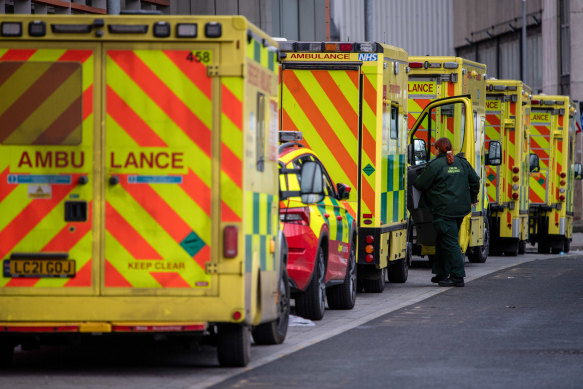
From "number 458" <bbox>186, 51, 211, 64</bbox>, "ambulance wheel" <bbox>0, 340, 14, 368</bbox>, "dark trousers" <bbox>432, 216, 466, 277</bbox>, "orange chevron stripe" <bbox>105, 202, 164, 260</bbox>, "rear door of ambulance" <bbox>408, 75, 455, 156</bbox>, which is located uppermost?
"rear door of ambulance" <bbox>408, 75, 455, 156</bbox>

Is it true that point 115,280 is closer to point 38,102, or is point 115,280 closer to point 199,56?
point 38,102

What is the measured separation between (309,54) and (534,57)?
152 feet

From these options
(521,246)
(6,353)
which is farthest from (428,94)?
(6,353)

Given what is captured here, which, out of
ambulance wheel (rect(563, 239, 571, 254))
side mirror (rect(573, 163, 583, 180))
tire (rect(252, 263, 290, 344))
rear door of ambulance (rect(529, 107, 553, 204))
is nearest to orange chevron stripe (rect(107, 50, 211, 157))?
tire (rect(252, 263, 290, 344))

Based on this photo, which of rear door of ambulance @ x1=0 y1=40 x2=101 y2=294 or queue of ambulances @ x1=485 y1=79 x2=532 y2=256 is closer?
rear door of ambulance @ x1=0 y1=40 x2=101 y2=294

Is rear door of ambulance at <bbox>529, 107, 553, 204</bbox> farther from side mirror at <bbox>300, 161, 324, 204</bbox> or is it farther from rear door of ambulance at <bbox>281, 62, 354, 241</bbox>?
→ side mirror at <bbox>300, 161, 324, 204</bbox>

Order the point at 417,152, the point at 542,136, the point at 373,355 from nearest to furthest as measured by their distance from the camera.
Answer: the point at 373,355, the point at 417,152, the point at 542,136

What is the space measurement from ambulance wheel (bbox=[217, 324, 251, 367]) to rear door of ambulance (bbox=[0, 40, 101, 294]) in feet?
3.39

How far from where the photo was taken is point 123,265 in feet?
34.6

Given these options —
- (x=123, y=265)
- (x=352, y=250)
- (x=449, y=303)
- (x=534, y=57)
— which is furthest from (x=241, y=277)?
(x=534, y=57)

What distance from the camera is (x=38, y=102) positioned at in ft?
35.0

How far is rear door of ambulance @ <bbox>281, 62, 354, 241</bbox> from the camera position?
17703 mm

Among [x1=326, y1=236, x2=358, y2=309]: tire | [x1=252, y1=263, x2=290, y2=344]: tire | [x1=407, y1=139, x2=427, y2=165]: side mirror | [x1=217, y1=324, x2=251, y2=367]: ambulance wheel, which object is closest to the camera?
[x1=217, y1=324, x2=251, y2=367]: ambulance wheel

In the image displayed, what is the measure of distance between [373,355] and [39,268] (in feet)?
9.25
